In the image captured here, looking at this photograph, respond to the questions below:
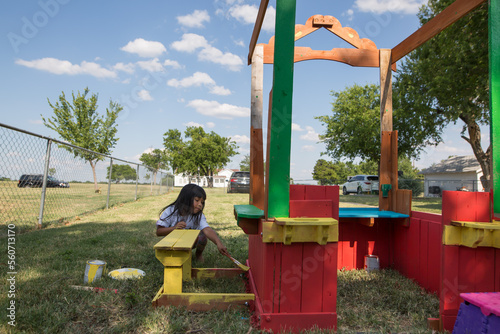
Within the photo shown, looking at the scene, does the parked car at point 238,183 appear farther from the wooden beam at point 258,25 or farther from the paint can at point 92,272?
the paint can at point 92,272

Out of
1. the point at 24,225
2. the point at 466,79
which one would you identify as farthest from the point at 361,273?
the point at 466,79

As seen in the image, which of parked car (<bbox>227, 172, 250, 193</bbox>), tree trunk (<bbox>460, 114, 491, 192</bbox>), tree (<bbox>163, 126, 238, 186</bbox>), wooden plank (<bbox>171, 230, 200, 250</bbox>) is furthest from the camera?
tree (<bbox>163, 126, 238, 186</bbox>)

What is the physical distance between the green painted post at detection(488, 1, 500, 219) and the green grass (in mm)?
1181

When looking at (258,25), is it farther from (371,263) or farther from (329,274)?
(371,263)

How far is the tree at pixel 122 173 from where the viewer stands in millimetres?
12354

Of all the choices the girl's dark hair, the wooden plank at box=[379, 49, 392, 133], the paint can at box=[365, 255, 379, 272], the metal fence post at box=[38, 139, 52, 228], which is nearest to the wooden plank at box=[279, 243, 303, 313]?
the girl's dark hair

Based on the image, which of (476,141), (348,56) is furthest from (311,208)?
(476,141)

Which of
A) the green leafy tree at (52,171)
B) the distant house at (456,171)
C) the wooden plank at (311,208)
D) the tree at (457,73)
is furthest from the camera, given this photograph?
the distant house at (456,171)

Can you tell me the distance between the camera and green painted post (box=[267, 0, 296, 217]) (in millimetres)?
2414

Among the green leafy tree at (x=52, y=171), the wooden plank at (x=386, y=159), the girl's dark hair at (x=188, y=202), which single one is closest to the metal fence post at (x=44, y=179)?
the green leafy tree at (x=52, y=171)

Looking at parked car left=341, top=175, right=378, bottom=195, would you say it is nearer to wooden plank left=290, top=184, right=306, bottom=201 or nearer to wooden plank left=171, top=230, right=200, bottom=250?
wooden plank left=171, top=230, right=200, bottom=250

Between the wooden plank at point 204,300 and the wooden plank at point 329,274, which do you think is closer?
the wooden plank at point 329,274

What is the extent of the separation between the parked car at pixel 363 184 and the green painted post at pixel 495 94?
25552 mm

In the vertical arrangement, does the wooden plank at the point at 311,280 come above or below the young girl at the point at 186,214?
below
